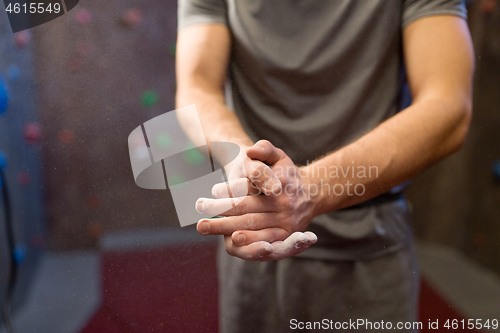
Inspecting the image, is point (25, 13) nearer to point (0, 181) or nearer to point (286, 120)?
point (0, 181)

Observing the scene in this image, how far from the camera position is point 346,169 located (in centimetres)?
51

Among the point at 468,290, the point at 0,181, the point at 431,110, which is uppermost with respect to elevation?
the point at 431,110

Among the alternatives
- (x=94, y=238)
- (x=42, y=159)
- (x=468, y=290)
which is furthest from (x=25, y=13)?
(x=468, y=290)

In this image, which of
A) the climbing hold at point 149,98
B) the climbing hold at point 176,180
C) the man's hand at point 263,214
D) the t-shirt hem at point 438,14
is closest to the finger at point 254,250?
the man's hand at point 263,214

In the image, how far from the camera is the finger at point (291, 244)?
467 mm

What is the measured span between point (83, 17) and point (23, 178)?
23 cm

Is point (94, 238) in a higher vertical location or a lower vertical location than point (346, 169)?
lower

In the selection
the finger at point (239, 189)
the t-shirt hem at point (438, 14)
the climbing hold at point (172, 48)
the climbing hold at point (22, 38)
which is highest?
the t-shirt hem at point (438, 14)

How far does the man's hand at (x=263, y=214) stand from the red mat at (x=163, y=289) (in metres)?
0.08

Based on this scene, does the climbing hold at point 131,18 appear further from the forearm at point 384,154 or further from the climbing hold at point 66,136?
the forearm at point 384,154

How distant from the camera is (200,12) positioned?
1.74ft

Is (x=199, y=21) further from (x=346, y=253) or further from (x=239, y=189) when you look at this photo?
(x=346, y=253)

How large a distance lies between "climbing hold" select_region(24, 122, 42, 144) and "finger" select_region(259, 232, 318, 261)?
0.34 m

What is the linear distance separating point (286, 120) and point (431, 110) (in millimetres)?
177
